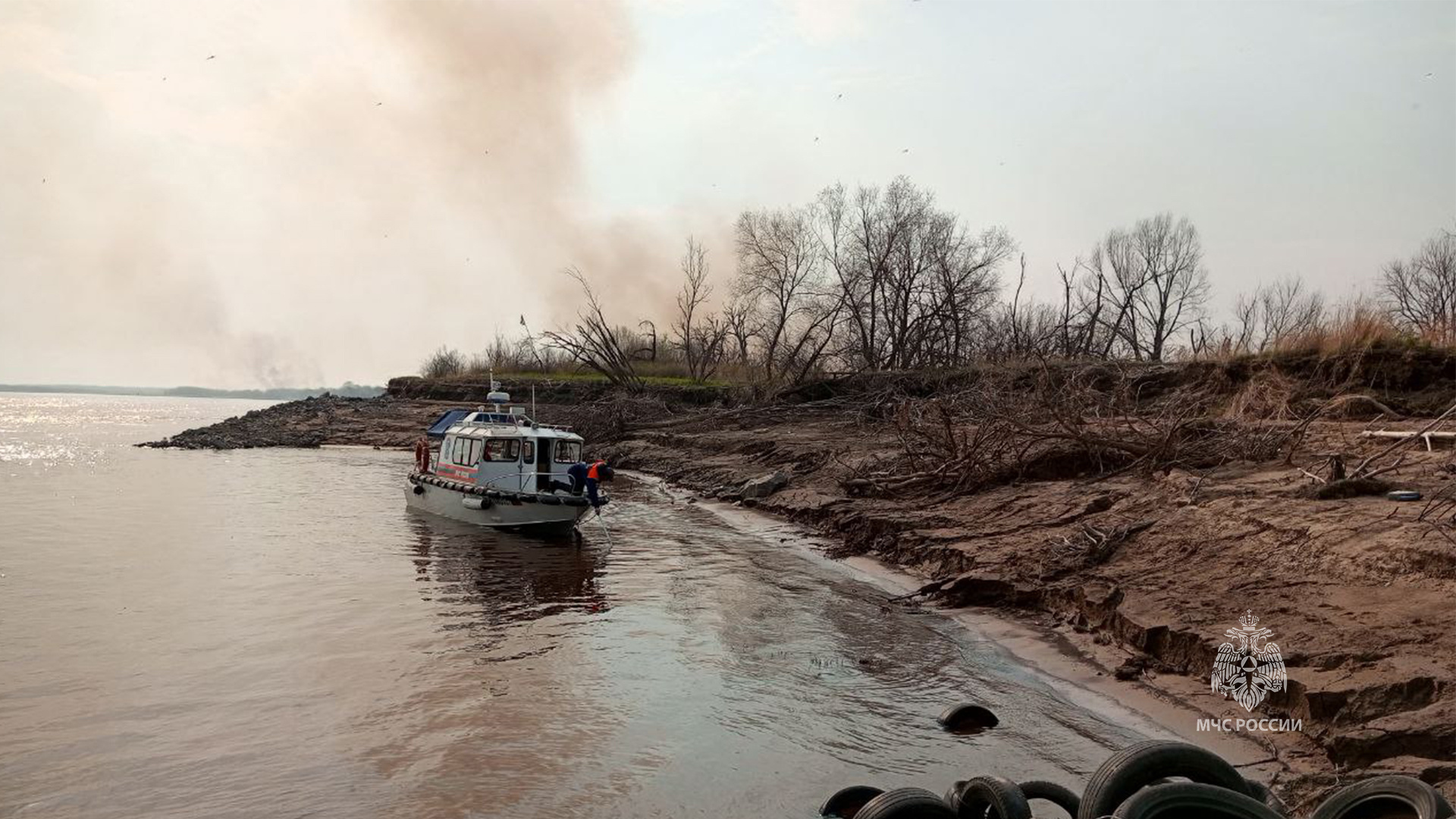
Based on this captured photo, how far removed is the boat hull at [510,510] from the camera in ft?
60.7

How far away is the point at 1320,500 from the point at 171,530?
70.6 ft

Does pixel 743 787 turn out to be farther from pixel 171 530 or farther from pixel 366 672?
pixel 171 530

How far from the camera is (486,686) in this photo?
8805 millimetres

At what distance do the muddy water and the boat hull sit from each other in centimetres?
152

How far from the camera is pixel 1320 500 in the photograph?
9.95 m

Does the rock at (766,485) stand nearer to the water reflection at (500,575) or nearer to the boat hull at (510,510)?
the boat hull at (510,510)

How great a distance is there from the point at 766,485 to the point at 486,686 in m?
13.3

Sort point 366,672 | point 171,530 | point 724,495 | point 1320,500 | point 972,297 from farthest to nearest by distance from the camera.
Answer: point 972,297
point 724,495
point 171,530
point 1320,500
point 366,672

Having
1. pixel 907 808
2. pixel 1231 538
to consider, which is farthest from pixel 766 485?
pixel 907 808

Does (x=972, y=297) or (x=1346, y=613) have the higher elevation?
(x=972, y=297)

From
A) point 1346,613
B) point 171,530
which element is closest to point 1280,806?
point 1346,613

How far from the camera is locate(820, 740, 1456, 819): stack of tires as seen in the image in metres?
4.44

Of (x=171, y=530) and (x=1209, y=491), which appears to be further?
(x=171, y=530)

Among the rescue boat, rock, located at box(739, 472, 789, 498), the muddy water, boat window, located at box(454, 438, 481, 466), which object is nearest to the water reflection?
the muddy water
